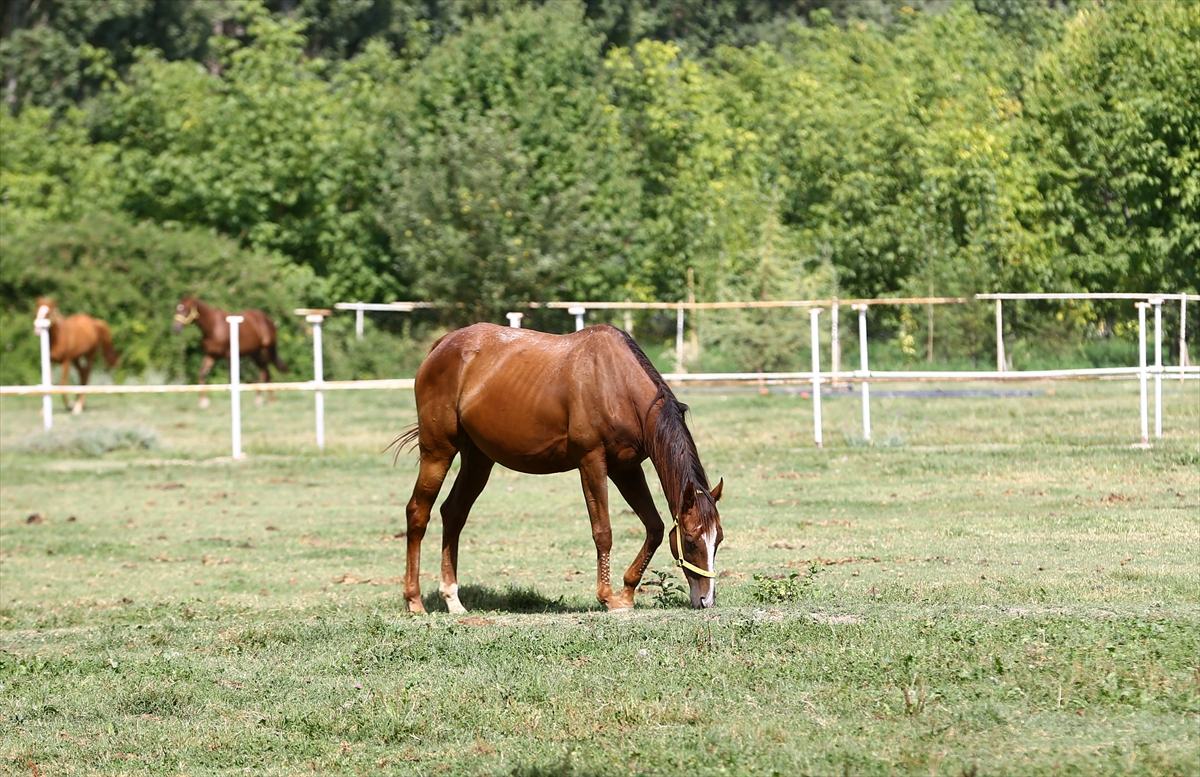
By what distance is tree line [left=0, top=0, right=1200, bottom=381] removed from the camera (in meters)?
24.5

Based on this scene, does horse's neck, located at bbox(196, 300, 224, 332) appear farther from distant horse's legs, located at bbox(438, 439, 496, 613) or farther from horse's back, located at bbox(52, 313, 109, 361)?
distant horse's legs, located at bbox(438, 439, 496, 613)

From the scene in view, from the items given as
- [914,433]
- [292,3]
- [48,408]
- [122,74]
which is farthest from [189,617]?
[292,3]

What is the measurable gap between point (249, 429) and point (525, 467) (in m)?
13.9

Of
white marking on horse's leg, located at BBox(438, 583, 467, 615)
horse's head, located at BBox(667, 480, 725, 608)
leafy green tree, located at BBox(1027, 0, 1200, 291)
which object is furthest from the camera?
leafy green tree, located at BBox(1027, 0, 1200, 291)

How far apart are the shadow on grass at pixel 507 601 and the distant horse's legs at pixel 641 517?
0.41m

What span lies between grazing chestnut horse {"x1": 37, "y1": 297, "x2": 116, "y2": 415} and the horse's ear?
18994 millimetres

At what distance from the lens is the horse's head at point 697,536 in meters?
7.89

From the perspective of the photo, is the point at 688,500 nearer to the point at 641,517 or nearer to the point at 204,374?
the point at 641,517

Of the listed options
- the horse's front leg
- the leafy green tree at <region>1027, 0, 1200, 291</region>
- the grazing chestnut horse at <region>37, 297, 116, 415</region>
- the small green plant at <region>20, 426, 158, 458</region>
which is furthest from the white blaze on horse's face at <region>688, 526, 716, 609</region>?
the grazing chestnut horse at <region>37, 297, 116, 415</region>

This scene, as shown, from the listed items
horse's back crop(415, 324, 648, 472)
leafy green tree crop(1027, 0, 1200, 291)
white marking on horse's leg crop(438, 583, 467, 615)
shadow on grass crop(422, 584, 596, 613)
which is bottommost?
shadow on grass crop(422, 584, 596, 613)

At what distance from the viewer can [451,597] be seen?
8961mm

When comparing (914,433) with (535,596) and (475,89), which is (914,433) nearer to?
(535,596)

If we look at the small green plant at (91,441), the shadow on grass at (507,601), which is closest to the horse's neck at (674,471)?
the shadow on grass at (507,601)

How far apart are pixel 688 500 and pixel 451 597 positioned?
6.15 ft
